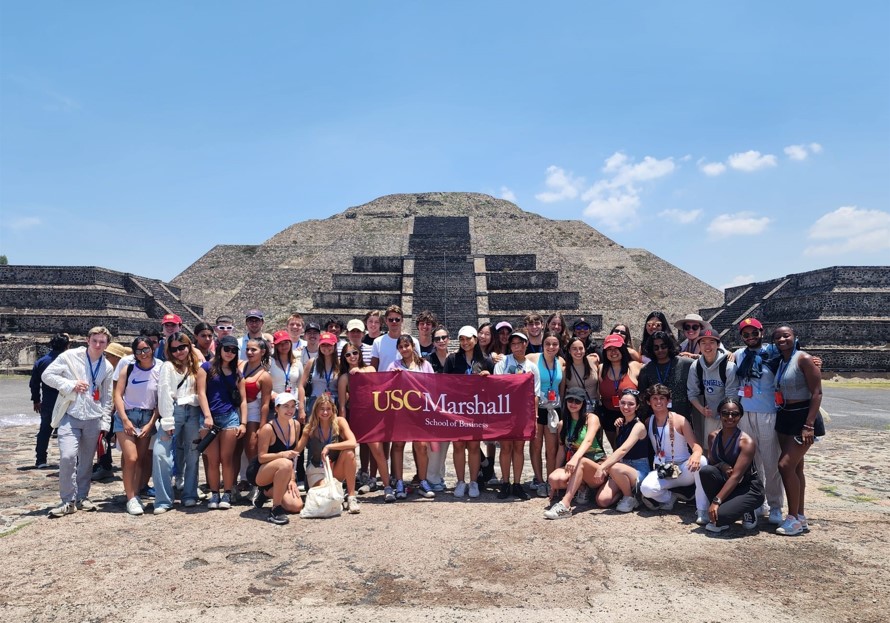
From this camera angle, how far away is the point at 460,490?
6.33m

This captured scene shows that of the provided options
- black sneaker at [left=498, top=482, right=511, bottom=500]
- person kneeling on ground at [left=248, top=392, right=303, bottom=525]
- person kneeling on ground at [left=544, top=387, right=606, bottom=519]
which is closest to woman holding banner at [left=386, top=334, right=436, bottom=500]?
black sneaker at [left=498, top=482, right=511, bottom=500]

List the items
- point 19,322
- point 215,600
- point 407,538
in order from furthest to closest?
point 19,322 → point 407,538 → point 215,600

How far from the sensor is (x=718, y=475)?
5.26 metres

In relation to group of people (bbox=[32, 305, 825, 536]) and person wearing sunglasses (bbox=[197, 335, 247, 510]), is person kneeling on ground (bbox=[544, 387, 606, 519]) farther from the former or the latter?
person wearing sunglasses (bbox=[197, 335, 247, 510])

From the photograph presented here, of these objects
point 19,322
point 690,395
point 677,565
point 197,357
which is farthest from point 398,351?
point 19,322

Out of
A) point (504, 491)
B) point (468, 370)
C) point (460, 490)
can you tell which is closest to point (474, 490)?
point (460, 490)

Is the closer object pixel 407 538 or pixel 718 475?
pixel 407 538

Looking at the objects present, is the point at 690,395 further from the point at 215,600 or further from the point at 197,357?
the point at 197,357

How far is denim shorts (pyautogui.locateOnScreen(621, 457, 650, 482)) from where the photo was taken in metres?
5.84

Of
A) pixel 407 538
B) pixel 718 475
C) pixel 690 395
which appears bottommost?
pixel 407 538

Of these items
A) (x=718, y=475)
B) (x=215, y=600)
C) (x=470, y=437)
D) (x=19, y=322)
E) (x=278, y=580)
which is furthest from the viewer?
(x=19, y=322)

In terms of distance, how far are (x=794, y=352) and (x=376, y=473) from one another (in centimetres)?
451

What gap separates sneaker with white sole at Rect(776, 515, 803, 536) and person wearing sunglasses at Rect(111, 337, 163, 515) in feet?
19.0

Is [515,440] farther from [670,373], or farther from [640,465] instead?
[670,373]
